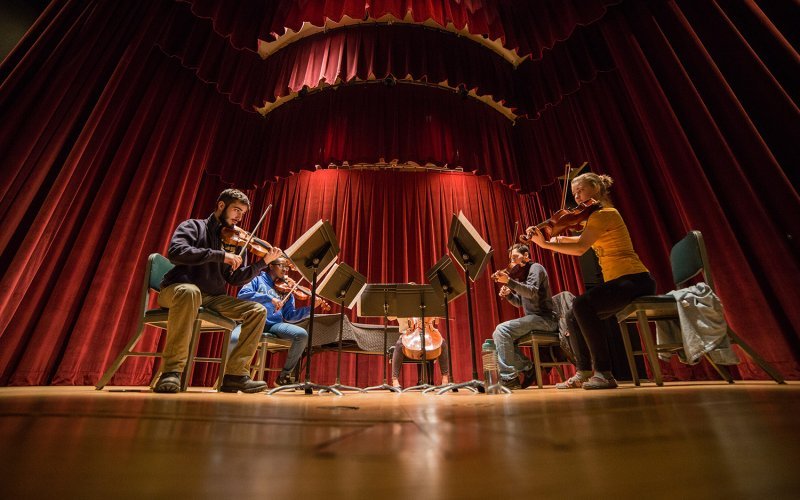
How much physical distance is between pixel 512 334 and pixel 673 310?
1.35 metres

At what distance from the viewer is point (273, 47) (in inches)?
208

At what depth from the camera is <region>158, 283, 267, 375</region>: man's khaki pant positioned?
7.93 feet

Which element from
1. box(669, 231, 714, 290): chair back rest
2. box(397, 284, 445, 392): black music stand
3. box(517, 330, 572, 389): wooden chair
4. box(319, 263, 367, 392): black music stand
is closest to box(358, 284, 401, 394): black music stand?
box(397, 284, 445, 392): black music stand

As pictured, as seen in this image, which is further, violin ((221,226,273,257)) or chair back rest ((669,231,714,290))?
violin ((221,226,273,257))

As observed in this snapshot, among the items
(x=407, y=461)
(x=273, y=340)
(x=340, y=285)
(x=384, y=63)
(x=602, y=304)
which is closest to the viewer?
(x=407, y=461)

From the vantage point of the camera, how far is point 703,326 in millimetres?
2424

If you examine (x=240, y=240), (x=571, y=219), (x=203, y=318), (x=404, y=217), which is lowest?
(x=203, y=318)

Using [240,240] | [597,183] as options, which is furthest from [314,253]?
[597,183]

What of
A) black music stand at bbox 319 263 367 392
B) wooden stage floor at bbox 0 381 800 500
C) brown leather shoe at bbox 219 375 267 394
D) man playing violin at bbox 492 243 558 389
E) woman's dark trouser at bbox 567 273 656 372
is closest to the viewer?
wooden stage floor at bbox 0 381 800 500

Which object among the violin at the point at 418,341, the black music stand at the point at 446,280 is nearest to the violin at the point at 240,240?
the black music stand at the point at 446,280

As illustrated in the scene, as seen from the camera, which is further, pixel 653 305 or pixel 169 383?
pixel 653 305

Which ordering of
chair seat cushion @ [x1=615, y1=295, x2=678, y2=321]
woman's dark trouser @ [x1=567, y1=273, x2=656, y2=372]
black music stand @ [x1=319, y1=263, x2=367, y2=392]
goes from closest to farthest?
woman's dark trouser @ [x1=567, y1=273, x2=656, y2=372] < chair seat cushion @ [x1=615, y1=295, x2=678, y2=321] < black music stand @ [x1=319, y1=263, x2=367, y2=392]

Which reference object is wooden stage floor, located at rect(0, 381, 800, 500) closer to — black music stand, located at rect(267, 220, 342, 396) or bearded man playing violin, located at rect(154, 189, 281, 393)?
black music stand, located at rect(267, 220, 342, 396)

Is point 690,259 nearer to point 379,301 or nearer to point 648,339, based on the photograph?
point 648,339
